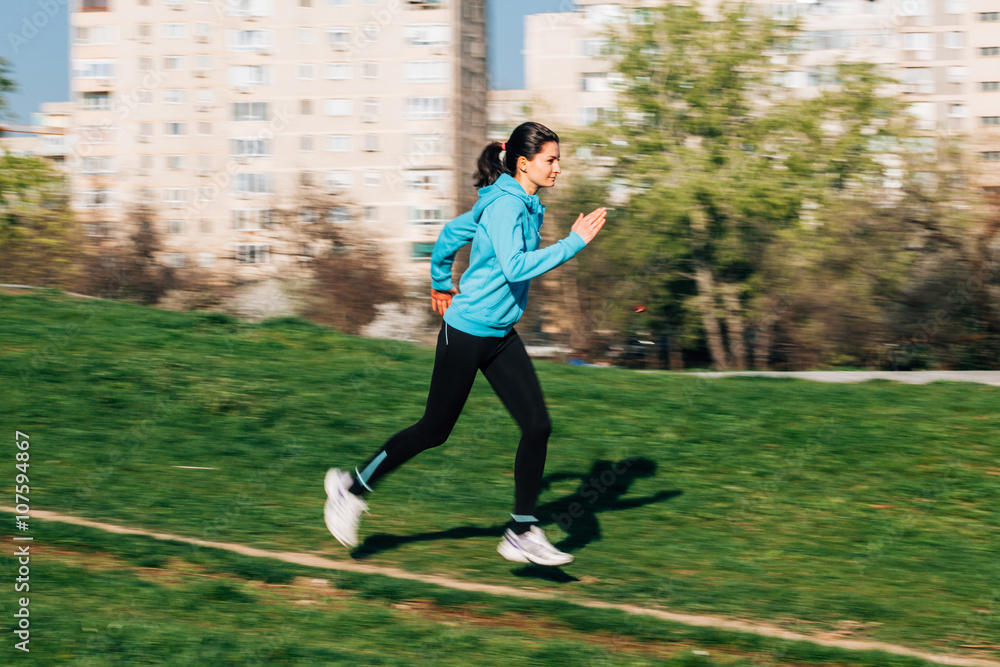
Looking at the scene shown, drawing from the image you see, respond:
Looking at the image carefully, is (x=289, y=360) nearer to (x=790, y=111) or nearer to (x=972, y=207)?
(x=972, y=207)

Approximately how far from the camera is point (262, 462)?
24.1 ft

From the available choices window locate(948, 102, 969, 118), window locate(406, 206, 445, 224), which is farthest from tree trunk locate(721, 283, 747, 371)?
window locate(948, 102, 969, 118)

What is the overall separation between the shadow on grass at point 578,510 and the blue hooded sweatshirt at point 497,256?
4.21 feet

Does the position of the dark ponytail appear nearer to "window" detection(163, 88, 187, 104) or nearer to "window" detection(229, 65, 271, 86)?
"window" detection(229, 65, 271, 86)

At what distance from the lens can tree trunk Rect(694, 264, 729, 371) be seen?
28.7 meters

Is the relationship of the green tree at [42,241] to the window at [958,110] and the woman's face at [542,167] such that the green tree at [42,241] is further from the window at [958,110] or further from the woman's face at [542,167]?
the window at [958,110]

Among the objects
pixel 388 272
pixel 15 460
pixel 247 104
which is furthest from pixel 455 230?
pixel 247 104

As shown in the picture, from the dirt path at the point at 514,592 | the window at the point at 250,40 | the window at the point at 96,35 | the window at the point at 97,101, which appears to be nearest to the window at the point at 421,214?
the window at the point at 250,40

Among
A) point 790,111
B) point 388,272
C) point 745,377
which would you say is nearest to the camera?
point 745,377

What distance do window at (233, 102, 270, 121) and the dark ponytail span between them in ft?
232

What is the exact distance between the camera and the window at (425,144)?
223 feet

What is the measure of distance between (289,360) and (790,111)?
929 inches

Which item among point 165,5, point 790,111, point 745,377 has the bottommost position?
point 745,377

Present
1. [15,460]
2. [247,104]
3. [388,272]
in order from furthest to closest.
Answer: [247,104], [388,272], [15,460]
